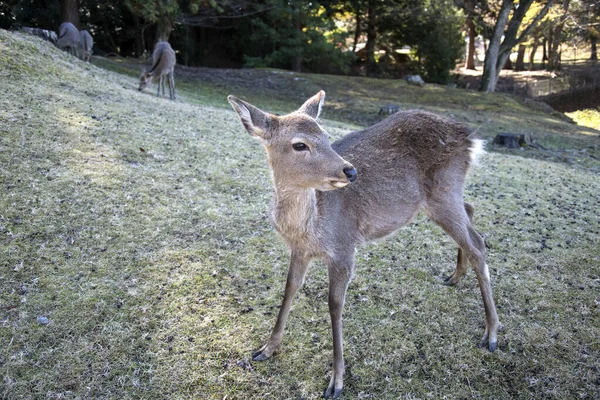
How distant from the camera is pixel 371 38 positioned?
2706cm

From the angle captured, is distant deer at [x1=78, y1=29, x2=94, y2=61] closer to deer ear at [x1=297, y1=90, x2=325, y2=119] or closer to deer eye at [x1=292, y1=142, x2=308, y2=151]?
deer ear at [x1=297, y1=90, x2=325, y2=119]

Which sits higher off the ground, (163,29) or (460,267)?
Result: (163,29)

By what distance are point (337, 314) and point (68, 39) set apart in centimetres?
1554

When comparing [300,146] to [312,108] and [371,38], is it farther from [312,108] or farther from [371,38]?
[371,38]

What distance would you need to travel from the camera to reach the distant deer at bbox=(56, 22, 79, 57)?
15164mm

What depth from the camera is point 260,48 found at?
84.3 ft

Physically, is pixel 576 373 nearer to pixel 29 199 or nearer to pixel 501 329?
pixel 501 329

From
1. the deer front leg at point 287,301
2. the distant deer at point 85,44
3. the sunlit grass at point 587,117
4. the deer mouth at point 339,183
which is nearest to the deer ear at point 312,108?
the deer mouth at point 339,183

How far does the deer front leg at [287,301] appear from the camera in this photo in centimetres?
355

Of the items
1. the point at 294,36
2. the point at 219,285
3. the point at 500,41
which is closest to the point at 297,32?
the point at 294,36

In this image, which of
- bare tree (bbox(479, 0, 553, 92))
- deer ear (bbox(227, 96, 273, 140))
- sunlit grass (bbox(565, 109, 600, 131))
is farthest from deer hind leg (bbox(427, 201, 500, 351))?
bare tree (bbox(479, 0, 553, 92))

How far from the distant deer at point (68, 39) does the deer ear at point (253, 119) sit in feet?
47.9

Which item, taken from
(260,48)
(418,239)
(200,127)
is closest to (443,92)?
(260,48)

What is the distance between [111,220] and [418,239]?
3431mm
